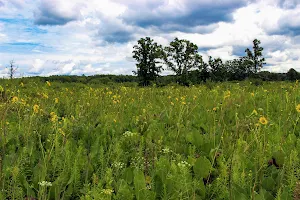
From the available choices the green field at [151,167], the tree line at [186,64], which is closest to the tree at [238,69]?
the tree line at [186,64]

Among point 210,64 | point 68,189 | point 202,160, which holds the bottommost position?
point 68,189

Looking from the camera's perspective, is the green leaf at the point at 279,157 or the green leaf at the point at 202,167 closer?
the green leaf at the point at 202,167

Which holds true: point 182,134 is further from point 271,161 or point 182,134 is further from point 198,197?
point 198,197

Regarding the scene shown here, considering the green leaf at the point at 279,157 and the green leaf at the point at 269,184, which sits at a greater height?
the green leaf at the point at 279,157

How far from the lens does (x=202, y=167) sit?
8.00 ft

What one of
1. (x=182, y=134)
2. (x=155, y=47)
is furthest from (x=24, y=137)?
(x=155, y=47)

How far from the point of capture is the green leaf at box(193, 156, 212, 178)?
2.43m

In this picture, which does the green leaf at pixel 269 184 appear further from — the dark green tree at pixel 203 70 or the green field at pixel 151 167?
the dark green tree at pixel 203 70

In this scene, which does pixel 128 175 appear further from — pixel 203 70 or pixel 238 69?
pixel 238 69

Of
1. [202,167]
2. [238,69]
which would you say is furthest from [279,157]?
[238,69]

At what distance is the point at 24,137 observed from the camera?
3438 millimetres

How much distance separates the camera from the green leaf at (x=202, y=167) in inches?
95.7

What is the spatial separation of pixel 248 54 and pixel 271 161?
64.6 meters

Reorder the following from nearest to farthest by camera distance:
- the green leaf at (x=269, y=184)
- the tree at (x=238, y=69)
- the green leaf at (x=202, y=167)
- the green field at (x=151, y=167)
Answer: the green field at (x=151, y=167) < the green leaf at (x=269, y=184) < the green leaf at (x=202, y=167) < the tree at (x=238, y=69)
